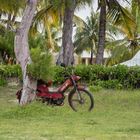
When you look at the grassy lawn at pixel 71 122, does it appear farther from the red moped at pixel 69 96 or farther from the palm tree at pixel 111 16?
the palm tree at pixel 111 16

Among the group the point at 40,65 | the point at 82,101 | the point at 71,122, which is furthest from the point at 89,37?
the point at 71,122

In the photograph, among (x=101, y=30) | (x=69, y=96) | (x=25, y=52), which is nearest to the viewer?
(x=25, y=52)

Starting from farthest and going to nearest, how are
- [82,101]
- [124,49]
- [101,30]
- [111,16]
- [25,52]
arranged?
[124,49] → [111,16] → [101,30] → [82,101] → [25,52]

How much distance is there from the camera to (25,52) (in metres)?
11.7

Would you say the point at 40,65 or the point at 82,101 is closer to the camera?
the point at 40,65

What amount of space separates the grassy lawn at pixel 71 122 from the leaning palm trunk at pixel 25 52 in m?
0.35

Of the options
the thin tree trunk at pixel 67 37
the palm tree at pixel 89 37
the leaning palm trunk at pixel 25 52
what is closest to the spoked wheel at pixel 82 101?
the leaning palm trunk at pixel 25 52

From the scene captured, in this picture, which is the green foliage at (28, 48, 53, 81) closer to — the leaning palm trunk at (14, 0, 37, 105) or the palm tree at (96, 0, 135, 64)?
the leaning palm trunk at (14, 0, 37, 105)

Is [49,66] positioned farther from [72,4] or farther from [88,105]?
[72,4]

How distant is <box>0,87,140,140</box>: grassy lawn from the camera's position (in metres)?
7.74

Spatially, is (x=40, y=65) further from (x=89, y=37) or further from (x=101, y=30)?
(x=89, y=37)

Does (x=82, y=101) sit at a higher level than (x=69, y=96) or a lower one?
lower

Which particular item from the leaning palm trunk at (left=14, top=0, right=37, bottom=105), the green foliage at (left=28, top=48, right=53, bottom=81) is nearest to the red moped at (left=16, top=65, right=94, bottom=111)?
the leaning palm trunk at (left=14, top=0, right=37, bottom=105)

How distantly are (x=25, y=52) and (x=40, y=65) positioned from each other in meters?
0.61
